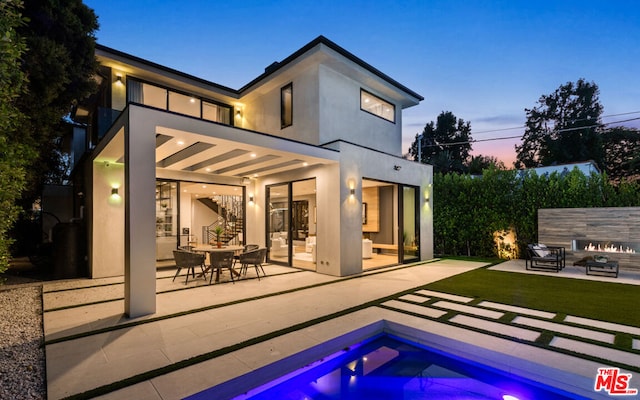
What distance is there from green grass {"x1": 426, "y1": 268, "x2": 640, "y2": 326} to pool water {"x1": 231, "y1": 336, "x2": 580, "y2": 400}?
2560 mm

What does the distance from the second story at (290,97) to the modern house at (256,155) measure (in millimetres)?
34

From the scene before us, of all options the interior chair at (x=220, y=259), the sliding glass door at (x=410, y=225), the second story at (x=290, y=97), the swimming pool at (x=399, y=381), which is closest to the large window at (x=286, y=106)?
the second story at (x=290, y=97)

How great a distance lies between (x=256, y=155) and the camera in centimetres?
732

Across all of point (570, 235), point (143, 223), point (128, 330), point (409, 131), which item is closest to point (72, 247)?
point (143, 223)

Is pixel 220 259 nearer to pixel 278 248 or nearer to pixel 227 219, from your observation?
pixel 278 248

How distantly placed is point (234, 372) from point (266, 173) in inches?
297

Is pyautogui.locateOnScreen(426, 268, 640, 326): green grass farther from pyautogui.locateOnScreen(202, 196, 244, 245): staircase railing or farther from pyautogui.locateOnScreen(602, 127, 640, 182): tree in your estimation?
pyautogui.locateOnScreen(602, 127, 640, 182): tree

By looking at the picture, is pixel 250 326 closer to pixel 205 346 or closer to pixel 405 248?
pixel 205 346

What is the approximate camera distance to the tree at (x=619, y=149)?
76.1 feet

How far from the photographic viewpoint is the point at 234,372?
3045 mm

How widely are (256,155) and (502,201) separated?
915cm

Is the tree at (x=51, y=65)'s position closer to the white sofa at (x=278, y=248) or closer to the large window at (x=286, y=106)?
the large window at (x=286, y=106)

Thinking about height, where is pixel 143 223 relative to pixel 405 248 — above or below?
above

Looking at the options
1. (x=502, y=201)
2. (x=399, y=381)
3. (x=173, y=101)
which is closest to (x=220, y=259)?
(x=399, y=381)
